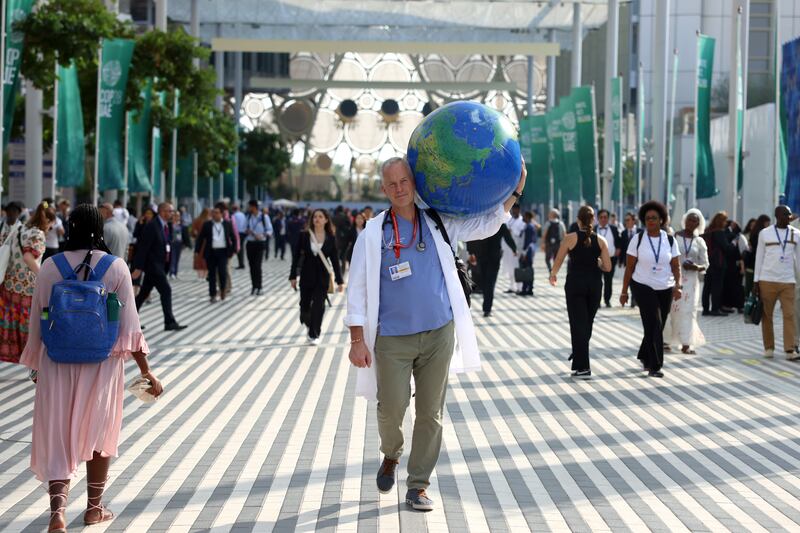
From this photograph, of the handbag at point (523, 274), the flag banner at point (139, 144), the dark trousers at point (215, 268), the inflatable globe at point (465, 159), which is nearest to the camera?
the inflatable globe at point (465, 159)

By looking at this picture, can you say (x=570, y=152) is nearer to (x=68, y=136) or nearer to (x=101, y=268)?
(x=68, y=136)

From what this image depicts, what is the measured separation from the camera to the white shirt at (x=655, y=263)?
43.7 feet

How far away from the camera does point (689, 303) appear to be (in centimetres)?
1531

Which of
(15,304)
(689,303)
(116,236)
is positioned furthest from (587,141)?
(15,304)

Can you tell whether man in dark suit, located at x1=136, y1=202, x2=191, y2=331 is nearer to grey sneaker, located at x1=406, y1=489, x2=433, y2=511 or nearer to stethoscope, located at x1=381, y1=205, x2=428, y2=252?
stethoscope, located at x1=381, y1=205, x2=428, y2=252

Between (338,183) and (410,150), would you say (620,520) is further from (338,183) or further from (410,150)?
(338,183)

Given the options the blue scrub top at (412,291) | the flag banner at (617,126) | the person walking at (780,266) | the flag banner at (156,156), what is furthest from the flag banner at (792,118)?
the flag banner at (156,156)

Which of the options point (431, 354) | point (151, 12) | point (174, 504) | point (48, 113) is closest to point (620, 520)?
point (431, 354)

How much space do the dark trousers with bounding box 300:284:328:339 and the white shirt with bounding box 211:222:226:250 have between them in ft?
22.3

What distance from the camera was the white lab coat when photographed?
6.86 meters

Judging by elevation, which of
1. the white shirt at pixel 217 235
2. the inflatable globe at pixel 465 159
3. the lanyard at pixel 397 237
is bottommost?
the white shirt at pixel 217 235

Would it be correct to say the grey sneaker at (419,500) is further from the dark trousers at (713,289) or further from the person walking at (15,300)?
the dark trousers at (713,289)

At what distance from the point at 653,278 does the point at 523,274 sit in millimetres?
12540

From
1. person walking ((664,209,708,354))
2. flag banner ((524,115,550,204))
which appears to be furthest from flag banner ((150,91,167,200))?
person walking ((664,209,708,354))
